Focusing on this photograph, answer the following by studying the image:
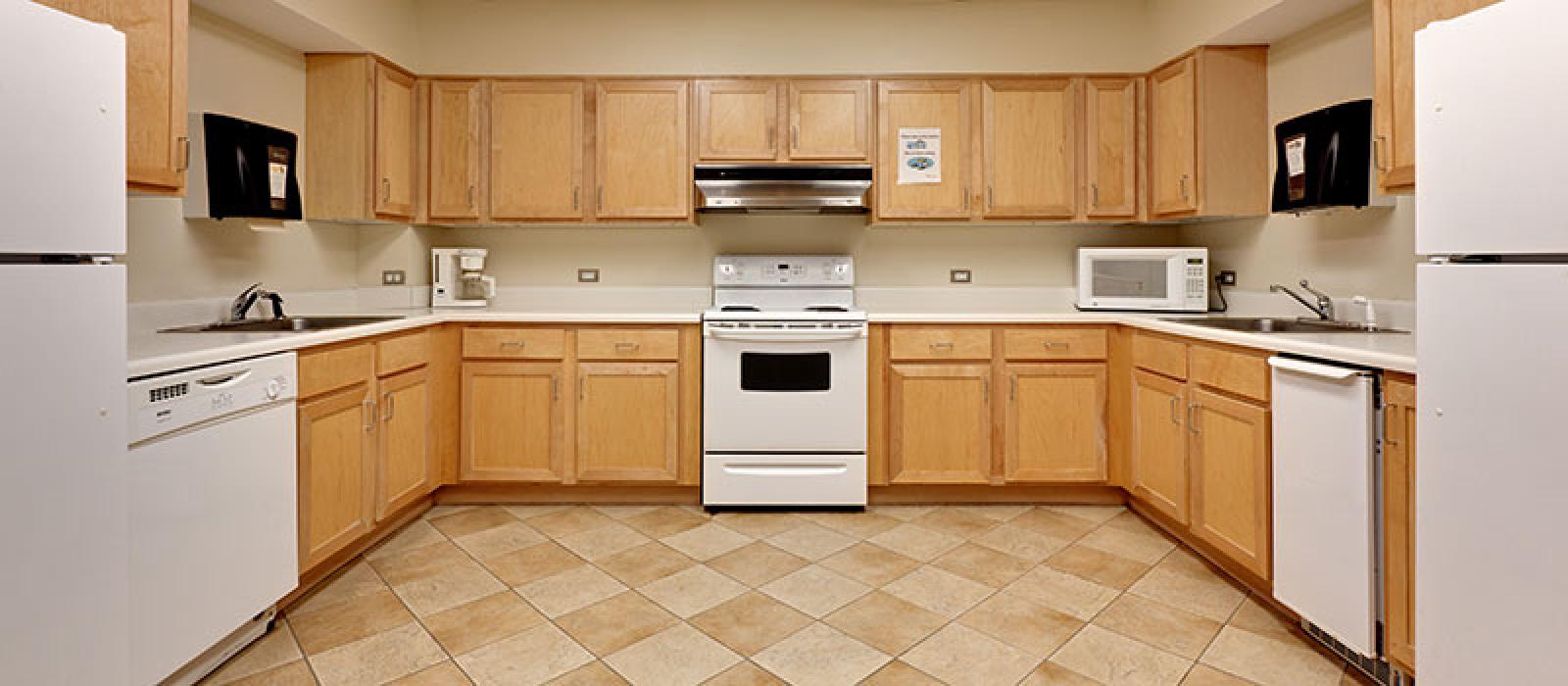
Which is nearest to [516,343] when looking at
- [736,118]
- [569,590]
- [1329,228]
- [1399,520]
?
[569,590]

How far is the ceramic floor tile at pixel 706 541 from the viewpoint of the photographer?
2.72 meters

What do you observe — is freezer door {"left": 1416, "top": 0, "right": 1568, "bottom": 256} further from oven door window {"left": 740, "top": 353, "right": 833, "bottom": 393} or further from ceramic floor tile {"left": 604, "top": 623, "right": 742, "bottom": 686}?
oven door window {"left": 740, "top": 353, "right": 833, "bottom": 393}

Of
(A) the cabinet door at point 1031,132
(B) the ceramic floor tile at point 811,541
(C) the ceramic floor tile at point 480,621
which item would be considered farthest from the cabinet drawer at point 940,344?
(C) the ceramic floor tile at point 480,621

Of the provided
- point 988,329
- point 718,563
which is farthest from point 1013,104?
point 718,563

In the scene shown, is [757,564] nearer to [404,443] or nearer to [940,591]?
[940,591]

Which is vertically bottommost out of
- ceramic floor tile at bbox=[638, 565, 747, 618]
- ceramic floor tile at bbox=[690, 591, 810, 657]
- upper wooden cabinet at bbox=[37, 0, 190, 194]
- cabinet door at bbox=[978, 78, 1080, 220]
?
ceramic floor tile at bbox=[690, 591, 810, 657]

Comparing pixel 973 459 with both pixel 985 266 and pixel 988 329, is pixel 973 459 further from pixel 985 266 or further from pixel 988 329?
pixel 985 266

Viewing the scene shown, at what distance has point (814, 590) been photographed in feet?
7.83

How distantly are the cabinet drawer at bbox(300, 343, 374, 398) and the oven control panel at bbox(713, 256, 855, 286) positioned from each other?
1.66 meters

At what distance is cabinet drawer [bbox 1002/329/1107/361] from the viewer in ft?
10.5

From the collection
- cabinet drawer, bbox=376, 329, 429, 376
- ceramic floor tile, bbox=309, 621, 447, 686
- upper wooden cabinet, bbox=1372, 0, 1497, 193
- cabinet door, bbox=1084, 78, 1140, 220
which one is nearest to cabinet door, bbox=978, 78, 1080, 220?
cabinet door, bbox=1084, 78, 1140, 220

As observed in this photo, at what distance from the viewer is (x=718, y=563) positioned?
262 cm

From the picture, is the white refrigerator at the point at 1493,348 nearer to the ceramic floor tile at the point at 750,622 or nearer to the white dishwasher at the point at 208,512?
the ceramic floor tile at the point at 750,622

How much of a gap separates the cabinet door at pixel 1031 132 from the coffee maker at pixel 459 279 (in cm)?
256
